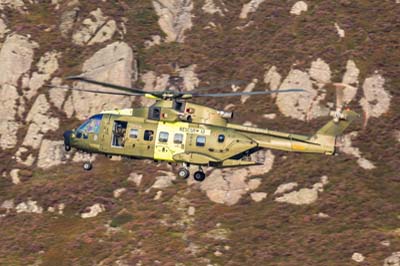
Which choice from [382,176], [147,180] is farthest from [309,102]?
[147,180]

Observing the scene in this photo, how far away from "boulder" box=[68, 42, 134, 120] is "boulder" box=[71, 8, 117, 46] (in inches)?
77.9

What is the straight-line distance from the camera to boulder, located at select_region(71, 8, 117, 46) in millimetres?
65000

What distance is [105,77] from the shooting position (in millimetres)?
60438

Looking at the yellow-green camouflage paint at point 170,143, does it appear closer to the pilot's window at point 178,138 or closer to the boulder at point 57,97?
the pilot's window at point 178,138

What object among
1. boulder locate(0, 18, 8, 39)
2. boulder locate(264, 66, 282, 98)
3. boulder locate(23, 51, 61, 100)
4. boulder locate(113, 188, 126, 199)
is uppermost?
boulder locate(0, 18, 8, 39)

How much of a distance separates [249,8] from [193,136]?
1300 inches

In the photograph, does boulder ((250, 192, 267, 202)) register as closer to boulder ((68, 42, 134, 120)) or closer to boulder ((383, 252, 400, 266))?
boulder ((383, 252, 400, 266))

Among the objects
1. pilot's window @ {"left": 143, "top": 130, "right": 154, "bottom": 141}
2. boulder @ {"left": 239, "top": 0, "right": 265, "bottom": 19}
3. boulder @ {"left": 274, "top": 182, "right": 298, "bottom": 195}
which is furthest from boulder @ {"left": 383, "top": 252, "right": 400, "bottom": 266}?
boulder @ {"left": 239, "top": 0, "right": 265, "bottom": 19}

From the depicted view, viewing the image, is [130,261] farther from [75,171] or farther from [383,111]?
→ [383,111]

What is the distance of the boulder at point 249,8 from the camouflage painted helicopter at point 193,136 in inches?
1233

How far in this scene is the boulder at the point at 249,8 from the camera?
6819 cm

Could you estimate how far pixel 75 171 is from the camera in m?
55.1

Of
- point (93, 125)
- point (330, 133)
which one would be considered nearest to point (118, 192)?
point (93, 125)

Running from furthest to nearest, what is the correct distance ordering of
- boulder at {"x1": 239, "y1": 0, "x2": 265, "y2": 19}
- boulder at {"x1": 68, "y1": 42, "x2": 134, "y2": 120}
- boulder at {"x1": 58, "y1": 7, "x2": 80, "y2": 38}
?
boulder at {"x1": 239, "y1": 0, "x2": 265, "y2": 19}, boulder at {"x1": 58, "y1": 7, "x2": 80, "y2": 38}, boulder at {"x1": 68, "y1": 42, "x2": 134, "y2": 120}
